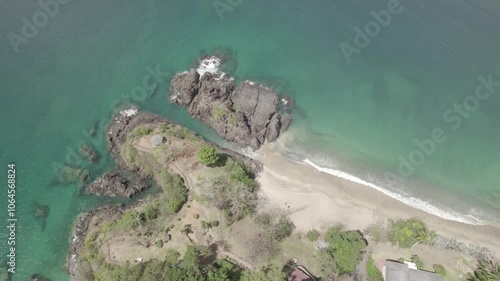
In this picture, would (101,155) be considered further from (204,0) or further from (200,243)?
(204,0)

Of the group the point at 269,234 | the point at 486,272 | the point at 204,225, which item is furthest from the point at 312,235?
the point at 486,272

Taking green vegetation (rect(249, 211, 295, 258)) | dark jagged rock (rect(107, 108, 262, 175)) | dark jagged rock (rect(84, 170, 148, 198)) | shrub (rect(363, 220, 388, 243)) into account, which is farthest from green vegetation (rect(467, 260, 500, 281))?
dark jagged rock (rect(84, 170, 148, 198))

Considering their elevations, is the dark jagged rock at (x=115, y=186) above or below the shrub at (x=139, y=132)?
below

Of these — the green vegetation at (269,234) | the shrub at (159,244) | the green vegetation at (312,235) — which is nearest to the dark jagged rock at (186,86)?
the shrub at (159,244)

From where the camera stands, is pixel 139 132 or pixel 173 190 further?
pixel 139 132

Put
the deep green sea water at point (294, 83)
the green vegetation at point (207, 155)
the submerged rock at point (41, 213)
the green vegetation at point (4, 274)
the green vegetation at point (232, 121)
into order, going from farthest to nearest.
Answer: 1. the green vegetation at point (232, 121)
2. the deep green sea water at point (294, 83)
3. the submerged rock at point (41, 213)
4. the green vegetation at point (207, 155)
5. the green vegetation at point (4, 274)

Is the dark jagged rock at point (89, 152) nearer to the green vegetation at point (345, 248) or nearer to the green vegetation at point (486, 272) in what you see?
the green vegetation at point (345, 248)

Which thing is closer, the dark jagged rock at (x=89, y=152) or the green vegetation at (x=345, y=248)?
the green vegetation at (x=345, y=248)

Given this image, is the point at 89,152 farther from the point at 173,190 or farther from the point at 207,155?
the point at 207,155
